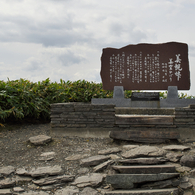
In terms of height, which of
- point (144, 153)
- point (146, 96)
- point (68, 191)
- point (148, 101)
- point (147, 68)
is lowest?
point (68, 191)

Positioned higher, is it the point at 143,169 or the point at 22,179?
the point at 143,169

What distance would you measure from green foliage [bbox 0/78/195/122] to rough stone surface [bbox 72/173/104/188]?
3.07 m

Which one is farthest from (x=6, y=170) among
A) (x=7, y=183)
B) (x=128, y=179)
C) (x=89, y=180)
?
(x=128, y=179)

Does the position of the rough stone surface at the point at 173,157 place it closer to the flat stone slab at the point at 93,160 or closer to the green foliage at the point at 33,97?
the flat stone slab at the point at 93,160

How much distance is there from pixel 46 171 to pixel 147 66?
486cm

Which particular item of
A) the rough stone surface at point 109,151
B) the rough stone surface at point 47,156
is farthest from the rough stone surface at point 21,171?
the rough stone surface at point 109,151

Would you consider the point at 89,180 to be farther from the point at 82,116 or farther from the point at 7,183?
the point at 82,116

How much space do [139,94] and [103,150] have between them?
307cm

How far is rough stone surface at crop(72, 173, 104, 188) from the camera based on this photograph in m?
3.14

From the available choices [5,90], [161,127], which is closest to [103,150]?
[161,127]

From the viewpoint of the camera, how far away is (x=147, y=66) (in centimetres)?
704

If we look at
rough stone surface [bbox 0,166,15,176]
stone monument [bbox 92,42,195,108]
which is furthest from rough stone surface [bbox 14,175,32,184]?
stone monument [bbox 92,42,195,108]

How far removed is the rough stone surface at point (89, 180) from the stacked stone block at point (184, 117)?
103 inches

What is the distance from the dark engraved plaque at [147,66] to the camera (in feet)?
22.9
